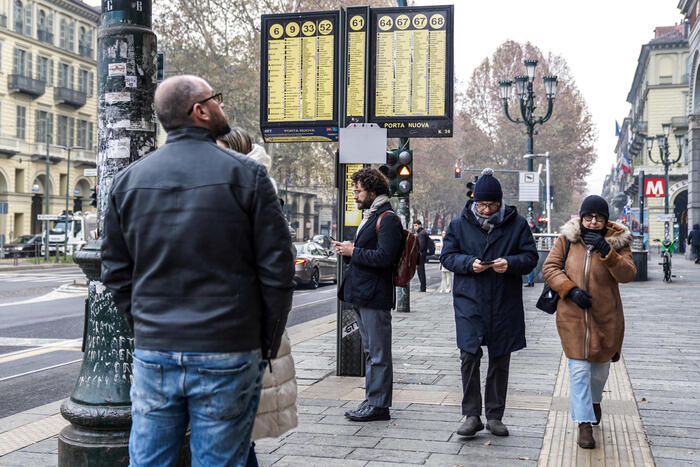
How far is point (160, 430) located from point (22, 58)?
5370 cm

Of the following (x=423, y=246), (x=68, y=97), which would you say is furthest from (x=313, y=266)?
(x=68, y=97)

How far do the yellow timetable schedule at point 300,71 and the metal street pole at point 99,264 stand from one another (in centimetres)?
A: 349

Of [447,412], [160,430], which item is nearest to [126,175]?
[160,430]

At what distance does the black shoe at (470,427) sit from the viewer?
5.22 metres

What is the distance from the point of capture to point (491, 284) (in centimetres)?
532

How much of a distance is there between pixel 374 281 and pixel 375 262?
0.53 ft

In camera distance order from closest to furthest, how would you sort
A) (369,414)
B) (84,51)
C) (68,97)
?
(369,414)
(68,97)
(84,51)

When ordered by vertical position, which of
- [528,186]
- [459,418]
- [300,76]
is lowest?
[459,418]

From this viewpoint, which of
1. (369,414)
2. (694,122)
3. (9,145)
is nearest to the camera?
(369,414)

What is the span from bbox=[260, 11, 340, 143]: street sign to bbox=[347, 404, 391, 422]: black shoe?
302 cm

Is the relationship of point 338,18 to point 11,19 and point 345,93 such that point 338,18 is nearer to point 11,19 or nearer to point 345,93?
point 345,93

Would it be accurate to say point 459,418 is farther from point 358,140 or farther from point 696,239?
point 696,239

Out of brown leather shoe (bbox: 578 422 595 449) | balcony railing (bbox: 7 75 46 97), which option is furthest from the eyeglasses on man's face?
balcony railing (bbox: 7 75 46 97)

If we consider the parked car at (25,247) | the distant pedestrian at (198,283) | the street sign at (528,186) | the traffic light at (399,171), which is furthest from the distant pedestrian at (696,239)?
the distant pedestrian at (198,283)
